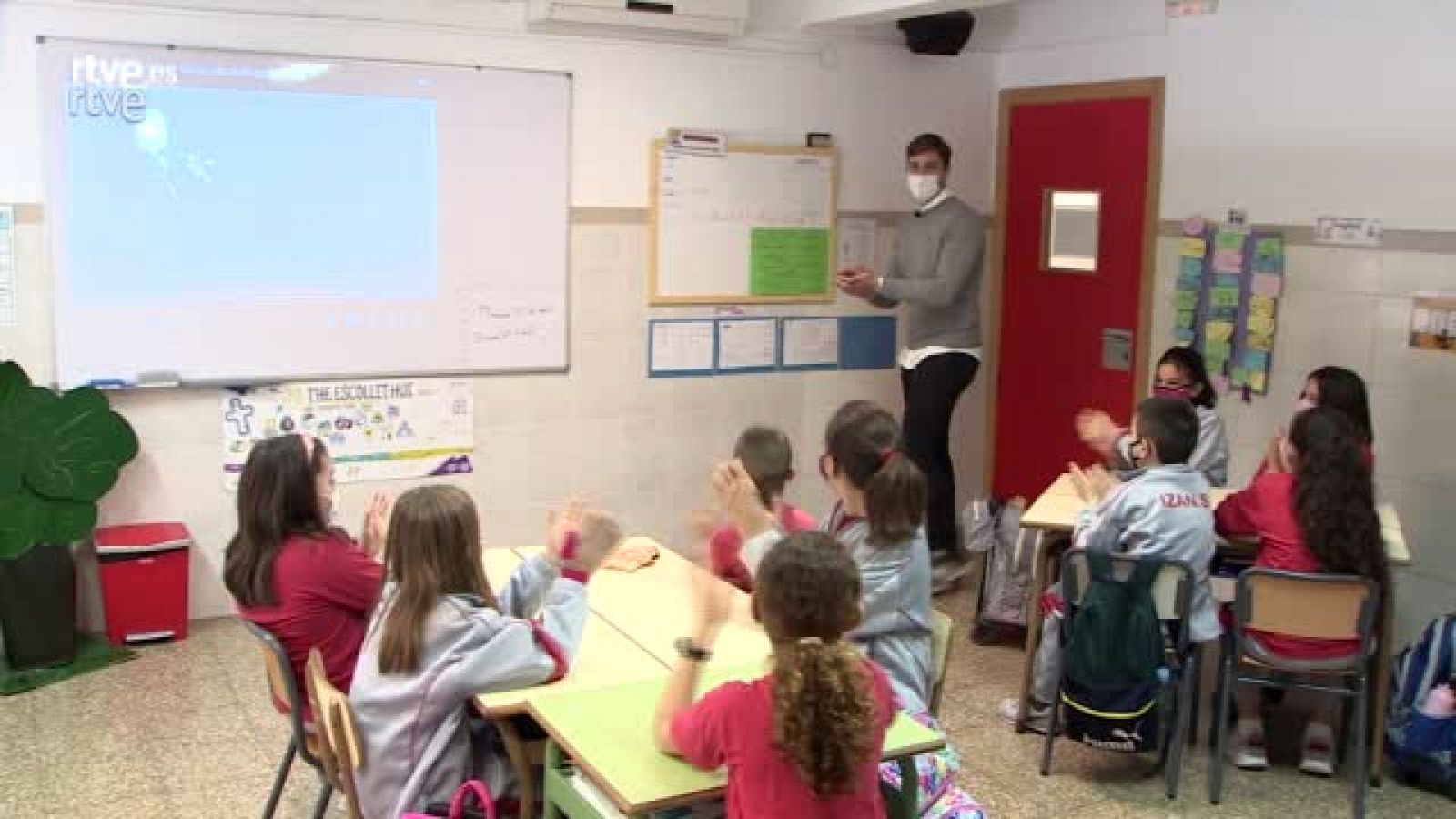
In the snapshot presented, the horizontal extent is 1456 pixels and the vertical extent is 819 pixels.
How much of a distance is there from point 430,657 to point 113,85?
3097mm

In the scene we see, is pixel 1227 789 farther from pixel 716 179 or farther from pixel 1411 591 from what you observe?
pixel 716 179

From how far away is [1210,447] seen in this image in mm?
5055

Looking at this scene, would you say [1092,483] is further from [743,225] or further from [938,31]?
[938,31]

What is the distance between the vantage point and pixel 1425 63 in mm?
5023

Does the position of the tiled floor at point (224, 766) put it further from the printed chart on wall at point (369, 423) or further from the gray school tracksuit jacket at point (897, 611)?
the gray school tracksuit jacket at point (897, 611)

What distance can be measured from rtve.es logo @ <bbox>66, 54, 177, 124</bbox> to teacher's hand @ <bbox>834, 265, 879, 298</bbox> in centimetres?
262

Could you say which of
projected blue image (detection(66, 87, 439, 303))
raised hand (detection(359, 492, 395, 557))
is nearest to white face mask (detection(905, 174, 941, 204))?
projected blue image (detection(66, 87, 439, 303))

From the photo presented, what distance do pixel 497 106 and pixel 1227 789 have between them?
3.52 meters

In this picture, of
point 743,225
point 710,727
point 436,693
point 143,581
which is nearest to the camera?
point 710,727

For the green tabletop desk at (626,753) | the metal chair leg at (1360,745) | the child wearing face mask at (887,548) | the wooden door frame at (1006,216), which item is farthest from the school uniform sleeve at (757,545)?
the wooden door frame at (1006,216)

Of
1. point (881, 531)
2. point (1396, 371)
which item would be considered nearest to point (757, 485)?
point (881, 531)

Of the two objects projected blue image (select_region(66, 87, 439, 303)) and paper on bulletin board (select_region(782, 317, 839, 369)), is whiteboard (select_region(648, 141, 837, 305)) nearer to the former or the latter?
paper on bulletin board (select_region(782, 317, 839, 369))

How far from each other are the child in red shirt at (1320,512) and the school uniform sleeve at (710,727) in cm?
227

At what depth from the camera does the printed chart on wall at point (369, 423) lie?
5422mm
